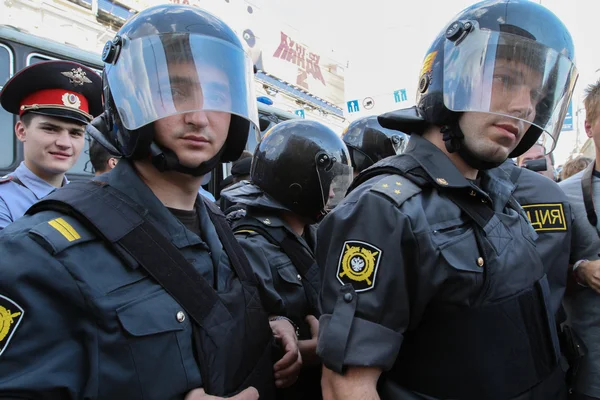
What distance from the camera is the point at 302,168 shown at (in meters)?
2.37

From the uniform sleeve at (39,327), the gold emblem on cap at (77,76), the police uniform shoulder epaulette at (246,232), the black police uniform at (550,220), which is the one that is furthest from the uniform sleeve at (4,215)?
the black police uniform at (550,220)

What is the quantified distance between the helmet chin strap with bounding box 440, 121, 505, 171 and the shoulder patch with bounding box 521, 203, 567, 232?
0.56 metres

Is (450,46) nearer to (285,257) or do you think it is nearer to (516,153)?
(516,153)

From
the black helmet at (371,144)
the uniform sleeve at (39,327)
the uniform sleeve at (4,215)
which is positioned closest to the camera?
the uniform sleeve at (39,327)

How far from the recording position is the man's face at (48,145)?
2.58 m

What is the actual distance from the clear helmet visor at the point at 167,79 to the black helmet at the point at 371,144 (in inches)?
90.2

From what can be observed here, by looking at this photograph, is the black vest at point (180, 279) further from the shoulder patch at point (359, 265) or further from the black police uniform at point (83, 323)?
the shoulder patch at point (359, 265)

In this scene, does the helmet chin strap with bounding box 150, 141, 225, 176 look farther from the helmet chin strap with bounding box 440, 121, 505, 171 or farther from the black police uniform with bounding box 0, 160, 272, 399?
the helmet chin strap with bounding box 440, 121, 505, 171

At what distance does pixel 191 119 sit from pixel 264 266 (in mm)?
671

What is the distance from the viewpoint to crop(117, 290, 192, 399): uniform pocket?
3.38ft

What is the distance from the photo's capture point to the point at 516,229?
150 cm

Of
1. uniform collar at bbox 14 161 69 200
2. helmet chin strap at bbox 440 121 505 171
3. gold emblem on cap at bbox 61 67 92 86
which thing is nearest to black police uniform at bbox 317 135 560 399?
helmet chin strap at bbox 440 121 505 171

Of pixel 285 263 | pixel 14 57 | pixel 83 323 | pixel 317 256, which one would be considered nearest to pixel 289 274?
pixel 285 263

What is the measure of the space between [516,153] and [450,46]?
0.63 meters
